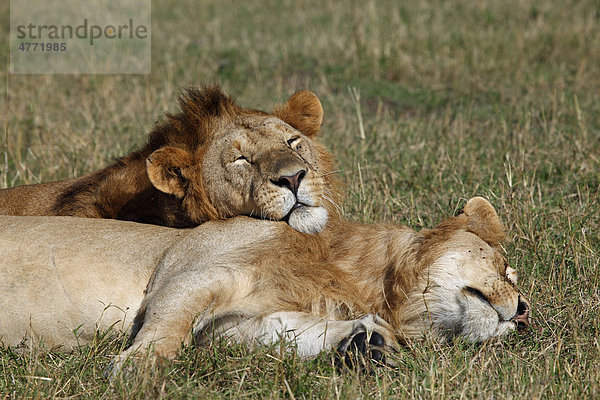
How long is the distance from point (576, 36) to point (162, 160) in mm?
6211

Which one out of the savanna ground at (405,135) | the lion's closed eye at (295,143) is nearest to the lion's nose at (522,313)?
the savanna ground at (405,135)

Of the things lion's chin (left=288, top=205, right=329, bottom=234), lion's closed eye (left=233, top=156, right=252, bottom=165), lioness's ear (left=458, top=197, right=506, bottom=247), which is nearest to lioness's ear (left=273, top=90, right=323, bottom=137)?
lion's closed eye (left=233, top=156, right=252, bottom=165)

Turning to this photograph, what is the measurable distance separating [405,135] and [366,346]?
11.1ft

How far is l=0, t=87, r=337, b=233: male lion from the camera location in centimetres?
335

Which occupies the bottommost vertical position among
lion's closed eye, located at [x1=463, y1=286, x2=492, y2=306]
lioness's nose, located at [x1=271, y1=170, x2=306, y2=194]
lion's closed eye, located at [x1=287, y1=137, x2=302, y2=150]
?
lion's closed eye, located at [x1=463, y1=286, x2=492, y2=306]

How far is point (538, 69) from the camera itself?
313 inches

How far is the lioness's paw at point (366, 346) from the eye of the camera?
281 cm

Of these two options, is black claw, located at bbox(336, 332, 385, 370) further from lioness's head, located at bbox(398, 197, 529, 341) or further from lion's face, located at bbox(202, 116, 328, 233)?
lion's face, located at bbox(202, 116, 328, 233)

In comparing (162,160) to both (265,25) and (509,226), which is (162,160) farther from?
(265,25)

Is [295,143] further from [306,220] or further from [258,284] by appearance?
[258,284]

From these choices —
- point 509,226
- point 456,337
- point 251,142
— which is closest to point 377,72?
point 509,226

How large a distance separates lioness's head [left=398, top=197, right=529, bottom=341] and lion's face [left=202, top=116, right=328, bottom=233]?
1.69ft

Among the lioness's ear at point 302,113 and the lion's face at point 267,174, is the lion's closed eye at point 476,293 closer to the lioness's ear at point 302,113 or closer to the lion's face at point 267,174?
the lion's face at point 267,174

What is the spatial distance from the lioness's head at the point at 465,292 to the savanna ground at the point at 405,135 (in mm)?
94
